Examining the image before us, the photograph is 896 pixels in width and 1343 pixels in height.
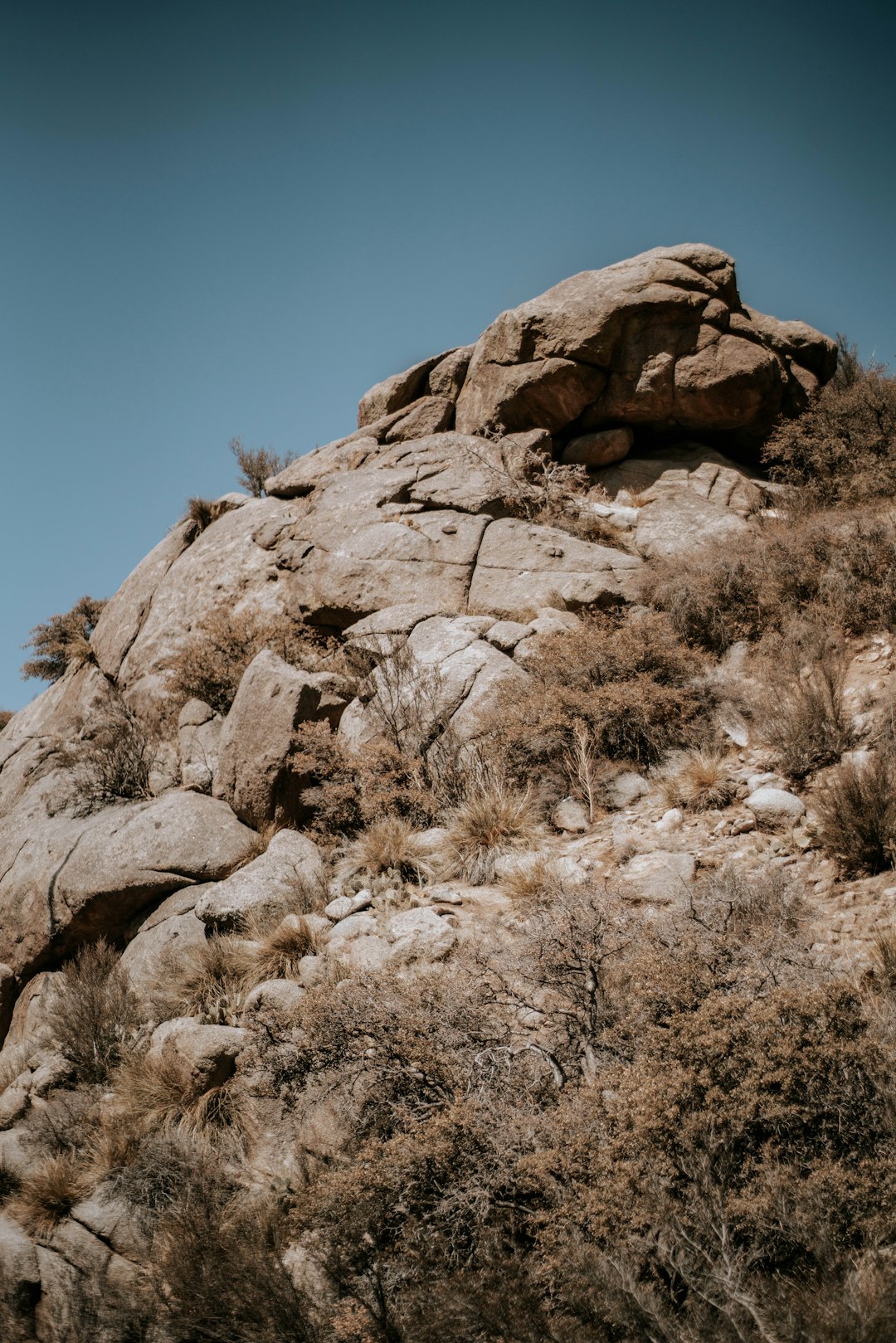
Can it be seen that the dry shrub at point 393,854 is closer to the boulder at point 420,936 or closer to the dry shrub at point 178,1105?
the boulder at point 420,936

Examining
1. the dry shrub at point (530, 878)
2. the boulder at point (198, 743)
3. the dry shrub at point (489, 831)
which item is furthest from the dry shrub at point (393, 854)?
the boulder at point (198, 743)

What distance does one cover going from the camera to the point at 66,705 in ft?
45.5

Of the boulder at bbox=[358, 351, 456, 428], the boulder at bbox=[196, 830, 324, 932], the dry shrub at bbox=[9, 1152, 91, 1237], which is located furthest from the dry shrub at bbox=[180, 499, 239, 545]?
the dry shrub at bbox=[9, 1152, 91, 1237]

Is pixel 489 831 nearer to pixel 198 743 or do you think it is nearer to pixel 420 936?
pixel 420 936

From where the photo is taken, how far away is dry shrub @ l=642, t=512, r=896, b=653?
7.85m

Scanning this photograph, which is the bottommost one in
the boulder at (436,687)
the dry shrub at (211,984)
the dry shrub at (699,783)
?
the dry shrub at (699,783)

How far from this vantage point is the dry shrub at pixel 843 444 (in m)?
11.0

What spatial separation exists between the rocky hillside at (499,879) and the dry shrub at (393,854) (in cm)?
6

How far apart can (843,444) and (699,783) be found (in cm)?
813

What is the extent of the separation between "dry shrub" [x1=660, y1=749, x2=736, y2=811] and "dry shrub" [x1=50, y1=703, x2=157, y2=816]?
690cm

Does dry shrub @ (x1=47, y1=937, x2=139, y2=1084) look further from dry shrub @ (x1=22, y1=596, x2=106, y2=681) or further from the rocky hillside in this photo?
dry shrub @ (x1=22, y1=596, x2=106, y2=681)

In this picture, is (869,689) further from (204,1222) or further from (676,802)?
(204,1222)

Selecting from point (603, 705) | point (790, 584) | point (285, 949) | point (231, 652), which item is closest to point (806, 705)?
point (603, 705)

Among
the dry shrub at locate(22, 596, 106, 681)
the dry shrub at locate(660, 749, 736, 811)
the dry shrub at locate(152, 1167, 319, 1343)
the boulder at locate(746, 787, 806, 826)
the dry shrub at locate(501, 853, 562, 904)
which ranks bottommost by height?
the boulder at locate(746, 787, 806, 826)
